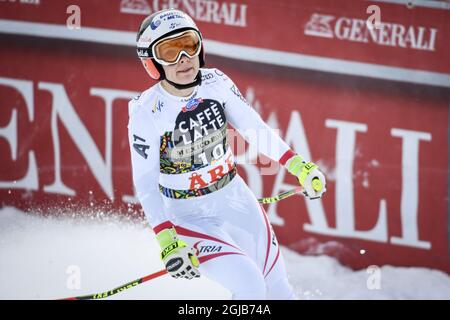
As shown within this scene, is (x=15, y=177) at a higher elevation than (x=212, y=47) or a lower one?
lower

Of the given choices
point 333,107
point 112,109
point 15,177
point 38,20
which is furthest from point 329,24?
point 15,177

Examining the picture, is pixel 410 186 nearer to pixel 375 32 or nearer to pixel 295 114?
pixel 295 114

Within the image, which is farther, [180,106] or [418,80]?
[418,80]

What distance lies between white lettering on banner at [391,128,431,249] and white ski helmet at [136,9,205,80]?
7.14ft

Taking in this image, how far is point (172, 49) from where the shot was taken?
4.32 m

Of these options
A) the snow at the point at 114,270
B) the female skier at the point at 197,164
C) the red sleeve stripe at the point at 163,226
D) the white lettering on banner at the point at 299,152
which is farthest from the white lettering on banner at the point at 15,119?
the red sleeve stripe at the point at 163,226

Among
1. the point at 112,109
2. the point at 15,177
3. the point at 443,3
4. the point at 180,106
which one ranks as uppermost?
the point at 443,3

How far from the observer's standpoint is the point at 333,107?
19.7 ft

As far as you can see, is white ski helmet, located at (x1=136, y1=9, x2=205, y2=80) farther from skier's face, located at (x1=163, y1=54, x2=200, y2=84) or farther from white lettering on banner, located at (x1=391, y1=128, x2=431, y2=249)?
white lettering on banner, located at (x1=391, y1=128, x2=431, y2=249)

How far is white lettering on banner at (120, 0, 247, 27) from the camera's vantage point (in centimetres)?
591

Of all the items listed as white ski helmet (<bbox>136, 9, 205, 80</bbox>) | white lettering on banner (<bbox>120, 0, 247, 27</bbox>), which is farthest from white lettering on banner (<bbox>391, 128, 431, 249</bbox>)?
white ski helmet (<bbox>136, 9, 205, 80</bbox>)

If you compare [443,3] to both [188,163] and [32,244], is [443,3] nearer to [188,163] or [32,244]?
[188,163]

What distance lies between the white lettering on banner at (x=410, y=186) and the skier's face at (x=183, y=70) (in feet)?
7.05

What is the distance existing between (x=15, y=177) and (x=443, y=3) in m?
3.30
